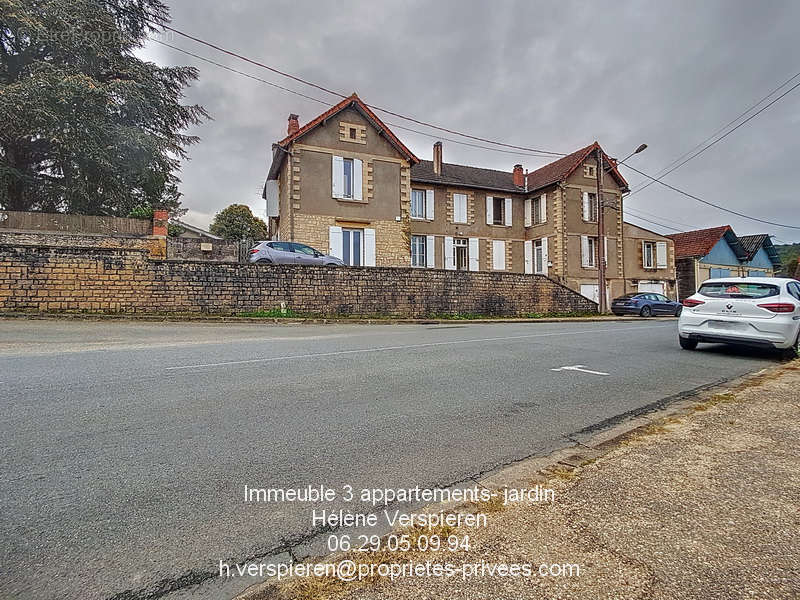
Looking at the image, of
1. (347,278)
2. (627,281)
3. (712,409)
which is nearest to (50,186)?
(347,278)

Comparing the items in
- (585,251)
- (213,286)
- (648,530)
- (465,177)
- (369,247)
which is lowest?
(648,530)

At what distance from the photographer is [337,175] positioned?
71.4 ft

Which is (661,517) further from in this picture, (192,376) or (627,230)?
(627,230)

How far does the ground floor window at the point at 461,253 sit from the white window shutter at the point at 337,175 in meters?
8.77

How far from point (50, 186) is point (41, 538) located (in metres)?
27.6

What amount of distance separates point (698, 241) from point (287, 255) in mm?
34428

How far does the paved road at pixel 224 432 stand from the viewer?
215 centimetres

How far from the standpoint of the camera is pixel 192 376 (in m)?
5.76

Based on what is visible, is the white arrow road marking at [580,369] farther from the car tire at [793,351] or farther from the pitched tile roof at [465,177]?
the pitched tile roof at [465,177]

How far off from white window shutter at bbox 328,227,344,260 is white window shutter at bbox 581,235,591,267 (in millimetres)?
15852

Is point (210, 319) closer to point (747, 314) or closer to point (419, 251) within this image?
point (747, 314)

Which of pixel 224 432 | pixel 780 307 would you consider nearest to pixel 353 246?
pixel 780 307

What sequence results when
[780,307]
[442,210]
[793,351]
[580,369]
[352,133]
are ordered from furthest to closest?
[442,210]
[352,133]
[793,351]
[780,307]
[580,369]

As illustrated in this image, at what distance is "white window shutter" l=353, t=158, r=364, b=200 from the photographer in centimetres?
2211
